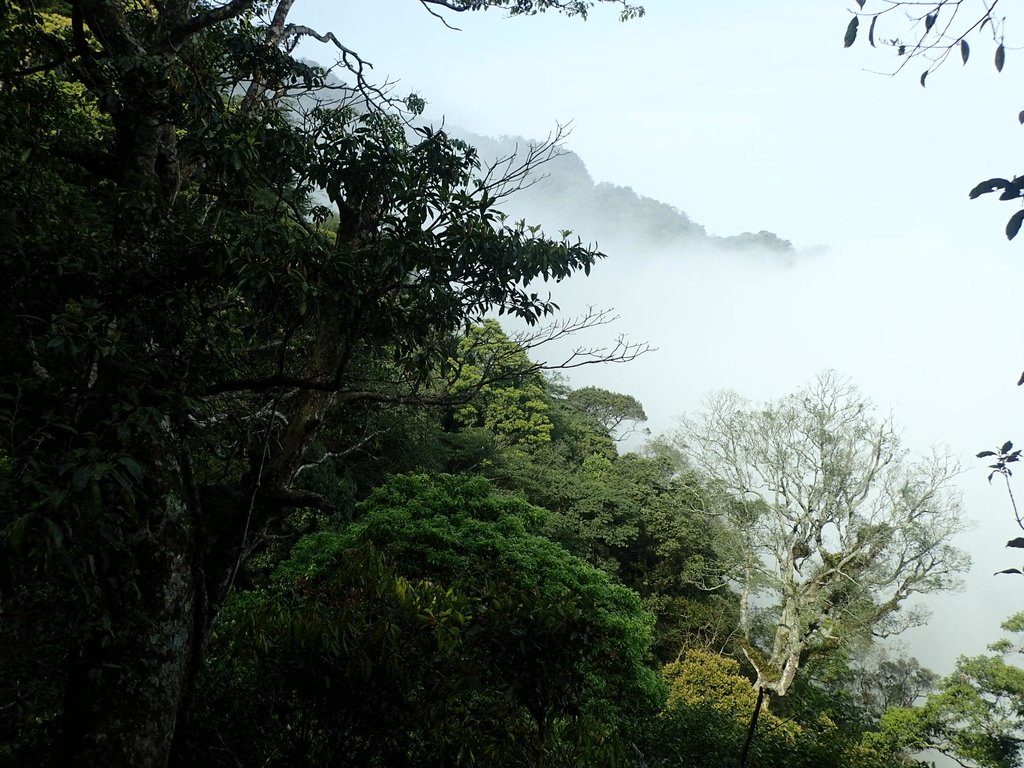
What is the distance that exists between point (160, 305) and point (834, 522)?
14.3 meters

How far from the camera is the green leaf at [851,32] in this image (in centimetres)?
139

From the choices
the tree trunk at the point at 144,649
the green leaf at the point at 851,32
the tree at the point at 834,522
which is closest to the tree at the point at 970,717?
the tree at the point at 834,522

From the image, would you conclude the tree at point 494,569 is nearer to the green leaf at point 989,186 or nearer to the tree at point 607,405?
the green leaf at point 989,186

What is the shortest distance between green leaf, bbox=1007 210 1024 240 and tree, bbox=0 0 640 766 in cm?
208

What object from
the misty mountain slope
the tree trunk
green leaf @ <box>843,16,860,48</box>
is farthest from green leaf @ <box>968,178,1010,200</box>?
the misty mountain slope

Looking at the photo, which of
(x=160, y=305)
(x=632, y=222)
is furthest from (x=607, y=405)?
(x=632, y=222)

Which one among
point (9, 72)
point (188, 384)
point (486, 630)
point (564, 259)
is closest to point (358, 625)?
point (486, 630)

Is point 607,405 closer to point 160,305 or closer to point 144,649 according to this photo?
point 160,305

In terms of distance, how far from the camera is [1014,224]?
4.18 feet

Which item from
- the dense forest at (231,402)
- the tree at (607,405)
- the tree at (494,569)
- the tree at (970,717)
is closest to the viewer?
the dense forest at (231,402)

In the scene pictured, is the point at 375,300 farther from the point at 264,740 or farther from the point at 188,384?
the point at 264,740

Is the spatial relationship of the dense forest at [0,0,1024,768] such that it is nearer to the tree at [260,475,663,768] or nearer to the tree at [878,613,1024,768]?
the tree at [260,475,663,768]

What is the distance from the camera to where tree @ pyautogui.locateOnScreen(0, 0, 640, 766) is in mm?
1796

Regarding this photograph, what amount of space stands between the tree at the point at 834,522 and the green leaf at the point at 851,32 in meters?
13.6
